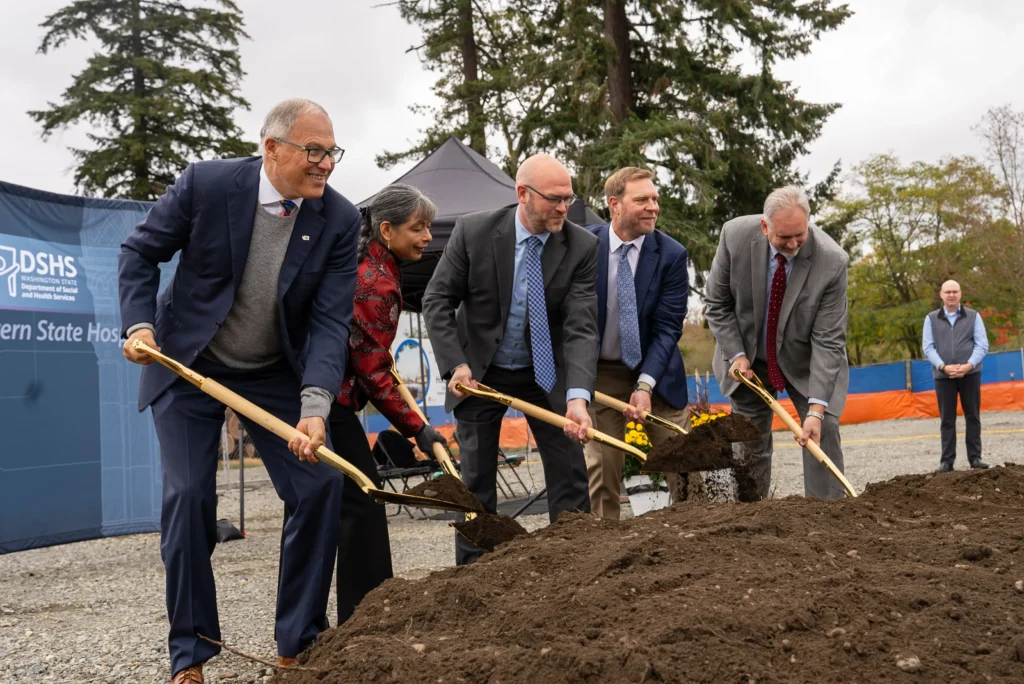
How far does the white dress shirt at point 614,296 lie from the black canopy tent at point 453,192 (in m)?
2.88

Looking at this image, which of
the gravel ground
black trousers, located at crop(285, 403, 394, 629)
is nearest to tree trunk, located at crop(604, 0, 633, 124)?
the gravel ground

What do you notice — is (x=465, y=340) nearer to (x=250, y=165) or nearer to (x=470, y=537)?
(x=470, y=537)

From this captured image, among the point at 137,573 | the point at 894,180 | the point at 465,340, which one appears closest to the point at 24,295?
the point at 137,573

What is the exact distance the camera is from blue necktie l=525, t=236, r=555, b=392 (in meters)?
4.23

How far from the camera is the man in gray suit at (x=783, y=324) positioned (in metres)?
4.81

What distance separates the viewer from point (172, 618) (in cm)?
296

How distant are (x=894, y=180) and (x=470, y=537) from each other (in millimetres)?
39797

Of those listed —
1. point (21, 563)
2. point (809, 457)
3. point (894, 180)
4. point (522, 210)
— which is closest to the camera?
point (522, 210)

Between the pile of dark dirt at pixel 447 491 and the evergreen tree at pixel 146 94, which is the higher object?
the evergreen tree at pixel 146 94

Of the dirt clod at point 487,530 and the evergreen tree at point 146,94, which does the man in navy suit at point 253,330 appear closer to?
the dirt clod at point 487,530

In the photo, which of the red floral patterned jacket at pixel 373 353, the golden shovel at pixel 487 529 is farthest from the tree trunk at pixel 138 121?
the golden shovel at pixel 487 529

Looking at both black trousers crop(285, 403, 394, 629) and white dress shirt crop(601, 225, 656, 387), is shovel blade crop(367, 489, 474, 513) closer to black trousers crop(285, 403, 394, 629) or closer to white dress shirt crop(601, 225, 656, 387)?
black trousers crop(285, 403, 394, 629)

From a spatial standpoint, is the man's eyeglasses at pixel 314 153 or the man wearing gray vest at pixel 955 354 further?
the man wearing gray vest at pixel 955 354

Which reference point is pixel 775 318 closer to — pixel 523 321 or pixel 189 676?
pixel 523 321
